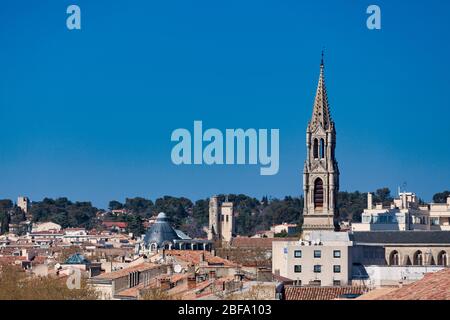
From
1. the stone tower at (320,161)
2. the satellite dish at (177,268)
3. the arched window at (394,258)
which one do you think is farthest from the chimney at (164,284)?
the stone tower at (320,161)

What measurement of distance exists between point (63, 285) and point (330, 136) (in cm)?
5236

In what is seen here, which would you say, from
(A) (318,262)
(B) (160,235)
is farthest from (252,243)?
(A) (318,262)

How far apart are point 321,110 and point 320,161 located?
369 centimetres

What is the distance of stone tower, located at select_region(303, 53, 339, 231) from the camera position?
312ft

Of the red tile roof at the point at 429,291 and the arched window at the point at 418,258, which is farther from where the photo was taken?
the arched window at the point at 418,258

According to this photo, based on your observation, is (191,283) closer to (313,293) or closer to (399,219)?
(313,293)

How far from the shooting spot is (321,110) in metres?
95.9

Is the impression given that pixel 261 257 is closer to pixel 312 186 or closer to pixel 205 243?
pixel 205 243

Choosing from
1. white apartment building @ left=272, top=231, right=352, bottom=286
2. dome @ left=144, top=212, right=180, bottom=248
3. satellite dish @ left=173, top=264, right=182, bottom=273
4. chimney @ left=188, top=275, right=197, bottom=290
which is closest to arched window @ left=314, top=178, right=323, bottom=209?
dome @ left=144, top=212, right=180, bottom=248

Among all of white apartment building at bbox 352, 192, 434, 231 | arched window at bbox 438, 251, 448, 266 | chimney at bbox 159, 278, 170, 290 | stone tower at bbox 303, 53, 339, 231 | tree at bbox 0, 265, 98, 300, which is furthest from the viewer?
white apartment building at bbox 352, 192, 434, 231

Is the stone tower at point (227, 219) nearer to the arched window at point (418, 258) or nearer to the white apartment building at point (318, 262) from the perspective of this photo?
the arched window at point (418, 258)

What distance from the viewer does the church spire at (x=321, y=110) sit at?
95.6 m

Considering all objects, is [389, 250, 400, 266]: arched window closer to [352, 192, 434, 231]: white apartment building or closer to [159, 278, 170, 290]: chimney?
[352, 192, 434, 231]: white apartment building
